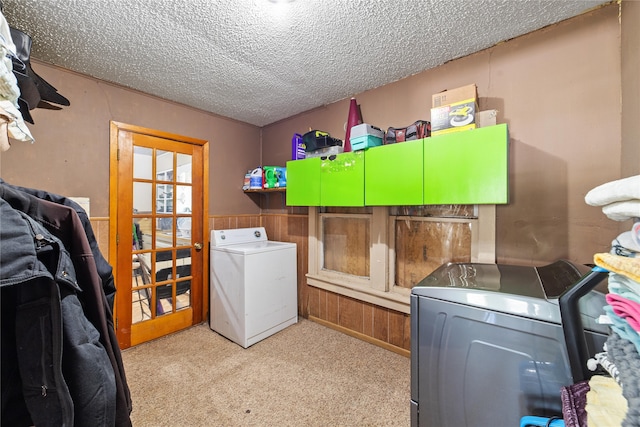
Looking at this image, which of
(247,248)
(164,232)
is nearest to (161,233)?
(164,232)

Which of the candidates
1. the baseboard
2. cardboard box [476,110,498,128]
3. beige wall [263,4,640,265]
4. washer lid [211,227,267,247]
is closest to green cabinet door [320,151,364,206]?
cardboard box [476,110,498,128]

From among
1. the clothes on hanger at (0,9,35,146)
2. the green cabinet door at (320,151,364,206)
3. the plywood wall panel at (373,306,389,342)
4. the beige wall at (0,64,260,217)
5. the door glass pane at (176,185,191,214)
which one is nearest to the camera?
the clothes on hanger at (0,9,35,146)

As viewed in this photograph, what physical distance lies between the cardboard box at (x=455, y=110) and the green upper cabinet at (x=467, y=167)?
74 mm

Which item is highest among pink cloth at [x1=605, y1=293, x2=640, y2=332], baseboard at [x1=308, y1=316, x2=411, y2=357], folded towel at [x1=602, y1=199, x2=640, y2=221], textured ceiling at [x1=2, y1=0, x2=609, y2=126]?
textured ceiling at [x1=2, y1=0, x2=609, y2=126]

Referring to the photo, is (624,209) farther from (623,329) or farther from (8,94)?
(8,94)

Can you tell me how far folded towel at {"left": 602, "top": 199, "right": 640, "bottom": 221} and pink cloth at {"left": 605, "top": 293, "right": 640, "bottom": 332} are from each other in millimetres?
189

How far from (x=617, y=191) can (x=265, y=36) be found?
6.01ft

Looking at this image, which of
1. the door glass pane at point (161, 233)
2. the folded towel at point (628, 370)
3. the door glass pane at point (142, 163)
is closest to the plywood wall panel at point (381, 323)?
the folded towel at point (628, 370)

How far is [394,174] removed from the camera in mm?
1917

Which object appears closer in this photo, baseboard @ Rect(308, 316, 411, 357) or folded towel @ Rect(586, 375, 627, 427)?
folded towel @ Rect(586, 375, 627, 427)

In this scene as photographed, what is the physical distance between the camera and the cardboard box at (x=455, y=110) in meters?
1.63

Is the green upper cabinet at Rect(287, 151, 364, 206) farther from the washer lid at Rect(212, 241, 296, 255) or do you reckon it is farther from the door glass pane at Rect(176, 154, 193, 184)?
the door glass pane at Rect(176, 154, 193, 184)

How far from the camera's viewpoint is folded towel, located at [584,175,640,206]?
569 mm

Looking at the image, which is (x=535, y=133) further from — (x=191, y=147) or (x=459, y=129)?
(x=191, y=147)
